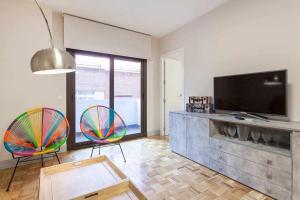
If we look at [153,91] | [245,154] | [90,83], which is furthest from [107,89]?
[245,154]

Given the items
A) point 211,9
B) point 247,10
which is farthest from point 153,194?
point 211,9

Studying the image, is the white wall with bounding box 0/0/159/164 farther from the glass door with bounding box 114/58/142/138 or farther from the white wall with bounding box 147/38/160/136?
the white wall with bounding box 147/38/160/136

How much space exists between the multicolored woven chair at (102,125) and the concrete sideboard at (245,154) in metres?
1.09

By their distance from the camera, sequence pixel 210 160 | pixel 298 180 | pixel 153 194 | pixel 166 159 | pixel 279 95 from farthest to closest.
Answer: pixel 166 159 < pixel 210 160 < pixel 279 95 < pixel 153 194 < pixel 298 180

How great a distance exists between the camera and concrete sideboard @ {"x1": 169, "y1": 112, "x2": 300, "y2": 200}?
155 cm

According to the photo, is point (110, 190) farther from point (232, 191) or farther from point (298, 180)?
point (298, 180)

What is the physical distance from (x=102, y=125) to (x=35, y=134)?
3.34 feet

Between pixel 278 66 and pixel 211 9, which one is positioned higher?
pixel 211 9

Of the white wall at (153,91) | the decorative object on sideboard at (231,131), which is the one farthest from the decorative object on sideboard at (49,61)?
the white wall at (153,91)

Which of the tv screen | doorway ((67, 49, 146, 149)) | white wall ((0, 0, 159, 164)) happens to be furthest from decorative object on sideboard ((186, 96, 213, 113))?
white wall ((0, 0, 159, 164))

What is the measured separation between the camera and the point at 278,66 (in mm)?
2062

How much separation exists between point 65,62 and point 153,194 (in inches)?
63.4

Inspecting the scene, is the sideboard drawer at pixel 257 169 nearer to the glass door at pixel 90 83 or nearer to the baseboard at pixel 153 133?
the baseboard at pixel 153 133

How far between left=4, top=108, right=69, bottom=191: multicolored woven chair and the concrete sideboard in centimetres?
196
